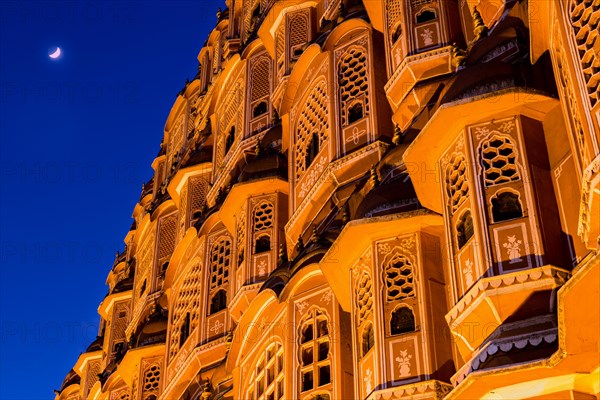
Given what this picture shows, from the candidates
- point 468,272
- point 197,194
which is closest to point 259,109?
point 197,194

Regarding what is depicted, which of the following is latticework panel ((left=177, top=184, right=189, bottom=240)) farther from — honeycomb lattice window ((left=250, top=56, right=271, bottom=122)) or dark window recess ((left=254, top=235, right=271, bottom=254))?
dark window recess ((left=254, top=235, right=271, bottom=254))

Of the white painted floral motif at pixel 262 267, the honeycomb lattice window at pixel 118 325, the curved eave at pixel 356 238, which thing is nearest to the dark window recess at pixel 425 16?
the curved eave at pixel 356 238

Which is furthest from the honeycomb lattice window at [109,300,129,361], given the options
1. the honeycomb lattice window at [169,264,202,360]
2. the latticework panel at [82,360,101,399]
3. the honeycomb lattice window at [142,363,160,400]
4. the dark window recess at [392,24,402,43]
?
the dark window recess at [392,24,402,43]

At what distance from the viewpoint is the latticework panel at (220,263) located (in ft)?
81.0

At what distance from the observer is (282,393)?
17.5 m

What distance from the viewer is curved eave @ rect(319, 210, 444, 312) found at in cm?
1556

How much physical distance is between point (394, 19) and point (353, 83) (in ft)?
5.14

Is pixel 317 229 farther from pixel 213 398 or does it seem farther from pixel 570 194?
pixel 570 194

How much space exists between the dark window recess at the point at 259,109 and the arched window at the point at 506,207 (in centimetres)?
1417

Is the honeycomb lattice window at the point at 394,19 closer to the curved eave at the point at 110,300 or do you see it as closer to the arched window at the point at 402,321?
the arched window at the point at 402,321

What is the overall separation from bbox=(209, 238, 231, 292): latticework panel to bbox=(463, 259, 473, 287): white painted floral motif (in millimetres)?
11485

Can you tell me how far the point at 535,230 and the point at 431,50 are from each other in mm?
7073

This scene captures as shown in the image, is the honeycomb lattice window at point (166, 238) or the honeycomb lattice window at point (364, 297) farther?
the honeycomb lattice window at point (166, 238)

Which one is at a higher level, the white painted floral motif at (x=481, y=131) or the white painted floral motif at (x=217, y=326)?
the white painted floral motif at (x=217, y=326)
